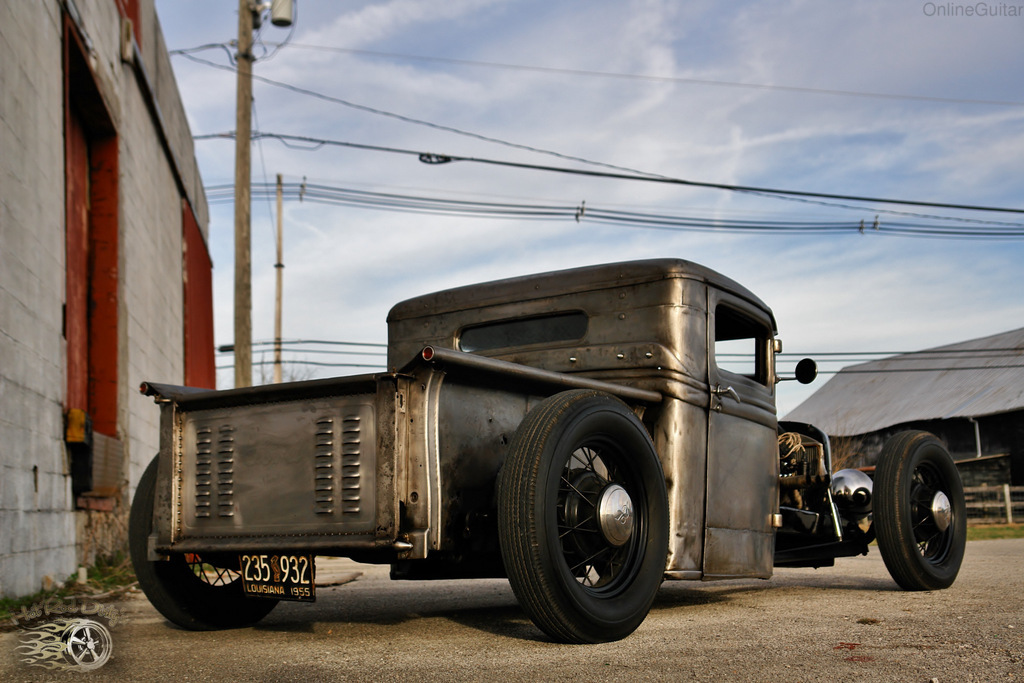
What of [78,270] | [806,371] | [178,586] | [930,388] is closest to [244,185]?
[78,270]

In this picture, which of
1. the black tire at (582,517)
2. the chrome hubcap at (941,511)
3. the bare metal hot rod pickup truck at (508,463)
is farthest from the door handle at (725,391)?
the chrome hubcap at (941,511)

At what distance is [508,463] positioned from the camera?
3766 mm

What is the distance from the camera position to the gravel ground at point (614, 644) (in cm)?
330

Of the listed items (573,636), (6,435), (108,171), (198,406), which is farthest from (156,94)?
(573,636)

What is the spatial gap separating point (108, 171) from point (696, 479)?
6.89 metres

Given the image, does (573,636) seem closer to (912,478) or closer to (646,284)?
(646,284)

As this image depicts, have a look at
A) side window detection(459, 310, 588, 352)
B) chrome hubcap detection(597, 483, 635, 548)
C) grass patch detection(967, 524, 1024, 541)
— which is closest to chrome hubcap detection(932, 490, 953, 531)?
side window detection(459, 310, 588, 352)

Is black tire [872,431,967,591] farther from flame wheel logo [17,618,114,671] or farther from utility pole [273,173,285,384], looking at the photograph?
utility pole [273,173,285,384]

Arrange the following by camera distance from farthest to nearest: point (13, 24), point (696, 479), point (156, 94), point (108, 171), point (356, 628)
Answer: point (156, 94) → point (108, 171) → point (13, 24) → point (696, 479) → point (356, 628)

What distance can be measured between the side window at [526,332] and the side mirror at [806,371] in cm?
175

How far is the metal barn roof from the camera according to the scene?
29969 mm

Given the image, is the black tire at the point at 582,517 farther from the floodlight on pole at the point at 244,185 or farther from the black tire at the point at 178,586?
the floodlight on pole at the point at 244,185

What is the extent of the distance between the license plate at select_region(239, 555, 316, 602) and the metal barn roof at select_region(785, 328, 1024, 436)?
28.7 meters

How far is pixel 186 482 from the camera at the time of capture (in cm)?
433
